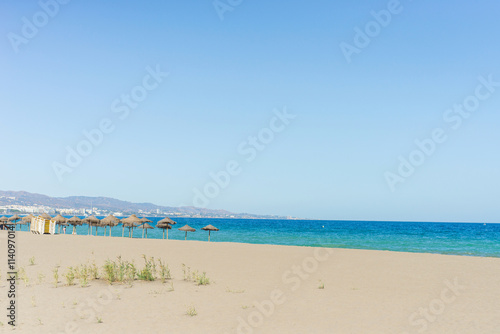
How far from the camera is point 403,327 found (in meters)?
7.62

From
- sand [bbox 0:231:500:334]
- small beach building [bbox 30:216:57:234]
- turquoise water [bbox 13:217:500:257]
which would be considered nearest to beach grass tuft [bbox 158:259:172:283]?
sand [bbox 0:231:500:334]

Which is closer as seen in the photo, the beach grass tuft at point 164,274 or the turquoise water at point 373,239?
the beach grass tuft at point 164,274

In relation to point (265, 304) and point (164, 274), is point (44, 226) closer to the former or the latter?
point (164, 274)

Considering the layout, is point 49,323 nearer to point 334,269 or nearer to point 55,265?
point 55,265

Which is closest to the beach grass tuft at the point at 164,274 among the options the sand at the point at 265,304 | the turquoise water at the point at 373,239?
the sand at the point at 265,304

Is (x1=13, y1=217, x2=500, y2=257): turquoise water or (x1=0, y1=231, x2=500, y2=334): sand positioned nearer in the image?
(x1=0, y1=231, x2=500, y2=334): sand

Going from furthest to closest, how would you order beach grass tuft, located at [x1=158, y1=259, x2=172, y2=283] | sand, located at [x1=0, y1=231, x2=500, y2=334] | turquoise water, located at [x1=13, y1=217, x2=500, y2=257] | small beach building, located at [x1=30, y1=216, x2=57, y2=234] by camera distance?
small beach building, located at [x1=30, y1=216, x2=57, y2=234] < turquoise water, located at [x1=13, y1=217, x2=500, y2=257] < beach grass tuft, located at [x1=158, y1=259, x2=172, y2=283] < sand, located at [x1=0, y1=231, x2=500, y2=334]

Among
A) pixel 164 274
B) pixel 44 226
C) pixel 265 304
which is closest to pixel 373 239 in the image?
pixel 44 226

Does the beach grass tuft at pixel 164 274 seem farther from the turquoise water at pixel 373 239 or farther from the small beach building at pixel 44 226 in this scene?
the small beach building at pixel 44 226

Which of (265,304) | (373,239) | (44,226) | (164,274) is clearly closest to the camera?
(265,304)

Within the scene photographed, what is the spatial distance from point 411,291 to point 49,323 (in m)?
9.83

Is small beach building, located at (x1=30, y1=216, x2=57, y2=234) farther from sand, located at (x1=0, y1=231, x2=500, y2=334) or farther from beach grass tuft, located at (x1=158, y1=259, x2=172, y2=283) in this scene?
beach grass tuft, located at (x1=158, y1=259, x2=172, y2=283)

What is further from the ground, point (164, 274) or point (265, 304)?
point (265, 304)

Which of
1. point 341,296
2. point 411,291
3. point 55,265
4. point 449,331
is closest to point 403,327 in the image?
point 449,331
